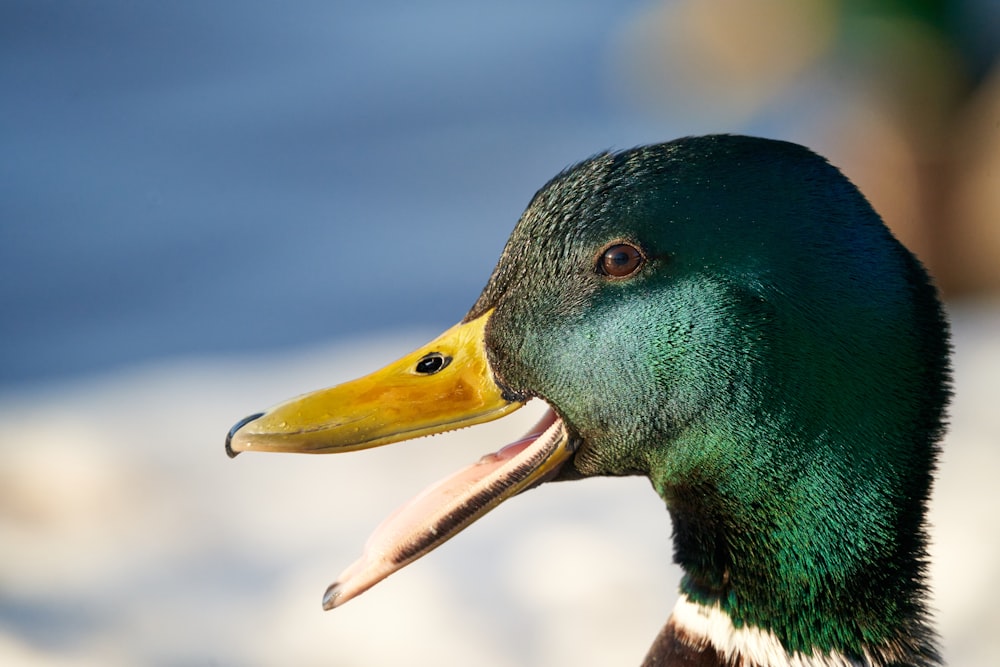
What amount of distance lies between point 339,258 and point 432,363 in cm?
440

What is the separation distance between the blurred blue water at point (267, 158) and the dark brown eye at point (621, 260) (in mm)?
3770

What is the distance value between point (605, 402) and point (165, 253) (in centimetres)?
469

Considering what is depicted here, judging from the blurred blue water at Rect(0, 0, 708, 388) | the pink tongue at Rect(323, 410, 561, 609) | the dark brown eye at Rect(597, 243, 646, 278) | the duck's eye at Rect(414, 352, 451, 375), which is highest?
the blurred blue water at Rect(0, 0, 708, 388)

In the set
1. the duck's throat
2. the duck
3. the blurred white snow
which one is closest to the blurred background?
the blurred white snow

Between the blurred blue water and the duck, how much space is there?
367cm

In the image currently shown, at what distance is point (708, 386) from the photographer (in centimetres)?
168

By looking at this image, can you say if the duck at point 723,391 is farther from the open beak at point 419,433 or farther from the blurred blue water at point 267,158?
the blurred blue water at point 267,158

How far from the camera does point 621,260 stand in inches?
67.4

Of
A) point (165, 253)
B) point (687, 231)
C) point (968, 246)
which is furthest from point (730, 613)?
point (165, 253)

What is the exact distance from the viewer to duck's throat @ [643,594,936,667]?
1734mm

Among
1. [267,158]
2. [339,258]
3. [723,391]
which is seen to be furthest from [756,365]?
[267,158]

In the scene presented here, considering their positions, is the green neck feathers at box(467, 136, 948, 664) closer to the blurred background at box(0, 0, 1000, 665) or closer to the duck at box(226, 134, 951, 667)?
the duck at box(226, 134, 951, 667)

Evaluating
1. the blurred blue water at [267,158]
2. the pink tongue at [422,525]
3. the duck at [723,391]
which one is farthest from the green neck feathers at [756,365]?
the blurred blue water at [267,158]

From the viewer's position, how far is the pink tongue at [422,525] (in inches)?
70.3
